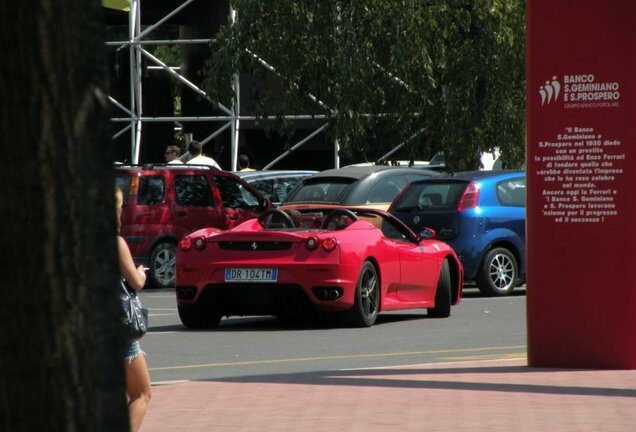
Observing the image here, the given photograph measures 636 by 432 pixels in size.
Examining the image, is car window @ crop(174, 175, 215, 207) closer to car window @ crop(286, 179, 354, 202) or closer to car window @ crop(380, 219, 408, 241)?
car window @ crop(286, 179, 354, 202)

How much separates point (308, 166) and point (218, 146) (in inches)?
119

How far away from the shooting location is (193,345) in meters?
14.2

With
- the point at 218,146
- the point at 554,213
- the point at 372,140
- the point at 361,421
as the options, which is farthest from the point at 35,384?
the point at 218,146

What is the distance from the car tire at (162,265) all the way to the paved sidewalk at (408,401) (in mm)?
10818

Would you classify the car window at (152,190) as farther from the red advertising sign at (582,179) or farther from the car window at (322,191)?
the red advertising sign at (582,179)

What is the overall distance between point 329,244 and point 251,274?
→ 0.81 metres

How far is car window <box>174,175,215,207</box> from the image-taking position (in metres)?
22.2

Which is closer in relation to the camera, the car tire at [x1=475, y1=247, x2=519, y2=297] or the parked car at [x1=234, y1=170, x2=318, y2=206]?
the car tire at [x1=475, y1=247, x2=519, y2=297]

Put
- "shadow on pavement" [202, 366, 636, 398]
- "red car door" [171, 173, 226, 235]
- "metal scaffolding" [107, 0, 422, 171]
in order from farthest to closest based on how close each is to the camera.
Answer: "metal scaffolding" [107, 0, 422, 171], "red car door" [171, 173, 226, 235], "shadow on pavement" [202, 366, 636, 398]

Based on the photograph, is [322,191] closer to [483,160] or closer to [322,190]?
[322,190]

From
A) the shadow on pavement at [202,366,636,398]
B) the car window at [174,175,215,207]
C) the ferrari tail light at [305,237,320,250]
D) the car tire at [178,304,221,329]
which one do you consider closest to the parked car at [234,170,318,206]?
the car window at [174,175,215,207]

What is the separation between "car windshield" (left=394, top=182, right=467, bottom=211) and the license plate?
5.85 meters

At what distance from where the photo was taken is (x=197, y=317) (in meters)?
15.9

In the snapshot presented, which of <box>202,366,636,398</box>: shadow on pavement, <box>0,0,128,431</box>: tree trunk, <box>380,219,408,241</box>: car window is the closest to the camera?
<box>0,0,128,431</box>: tree trunk
